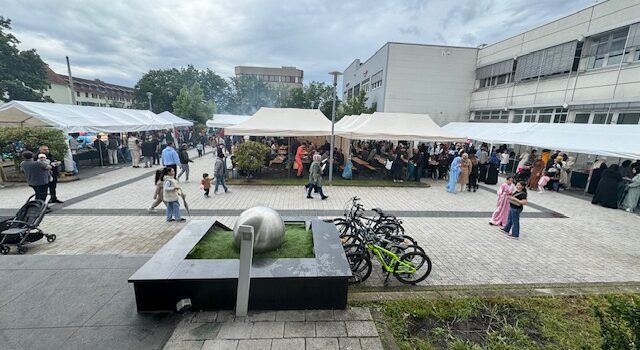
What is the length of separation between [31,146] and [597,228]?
20068 millimetres

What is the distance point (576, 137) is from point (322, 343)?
1523cm

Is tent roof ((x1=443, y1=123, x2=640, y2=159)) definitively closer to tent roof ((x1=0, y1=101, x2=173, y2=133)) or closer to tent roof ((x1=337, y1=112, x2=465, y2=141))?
tent roof ((x1=337, y1=112, x2=465, y2=141))

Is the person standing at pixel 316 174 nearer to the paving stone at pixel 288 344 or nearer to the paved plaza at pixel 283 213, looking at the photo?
the paved plaza at pixel 283 213

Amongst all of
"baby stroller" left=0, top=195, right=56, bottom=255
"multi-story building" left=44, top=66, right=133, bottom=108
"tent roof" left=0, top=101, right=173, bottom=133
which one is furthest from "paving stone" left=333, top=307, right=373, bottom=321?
"multi-story building" left=44, top=66, right=133, bottom=108

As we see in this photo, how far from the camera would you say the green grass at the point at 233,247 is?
4.43 m

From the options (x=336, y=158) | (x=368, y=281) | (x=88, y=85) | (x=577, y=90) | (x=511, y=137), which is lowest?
(x=368, y=281)

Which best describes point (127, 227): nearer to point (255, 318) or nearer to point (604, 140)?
point (255, 318)

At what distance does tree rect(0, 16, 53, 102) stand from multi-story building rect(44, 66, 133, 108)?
13.3m

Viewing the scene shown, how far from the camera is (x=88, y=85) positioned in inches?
2400

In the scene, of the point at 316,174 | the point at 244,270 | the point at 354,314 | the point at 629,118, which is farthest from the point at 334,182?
the point at 629,118

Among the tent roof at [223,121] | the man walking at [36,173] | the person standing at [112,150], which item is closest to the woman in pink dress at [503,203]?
the man walking at [36,173]

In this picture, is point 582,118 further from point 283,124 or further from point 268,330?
point 268,330

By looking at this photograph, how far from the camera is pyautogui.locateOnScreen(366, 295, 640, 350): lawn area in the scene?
11.8ft

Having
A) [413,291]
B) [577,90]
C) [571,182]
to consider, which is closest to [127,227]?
[413,291]
